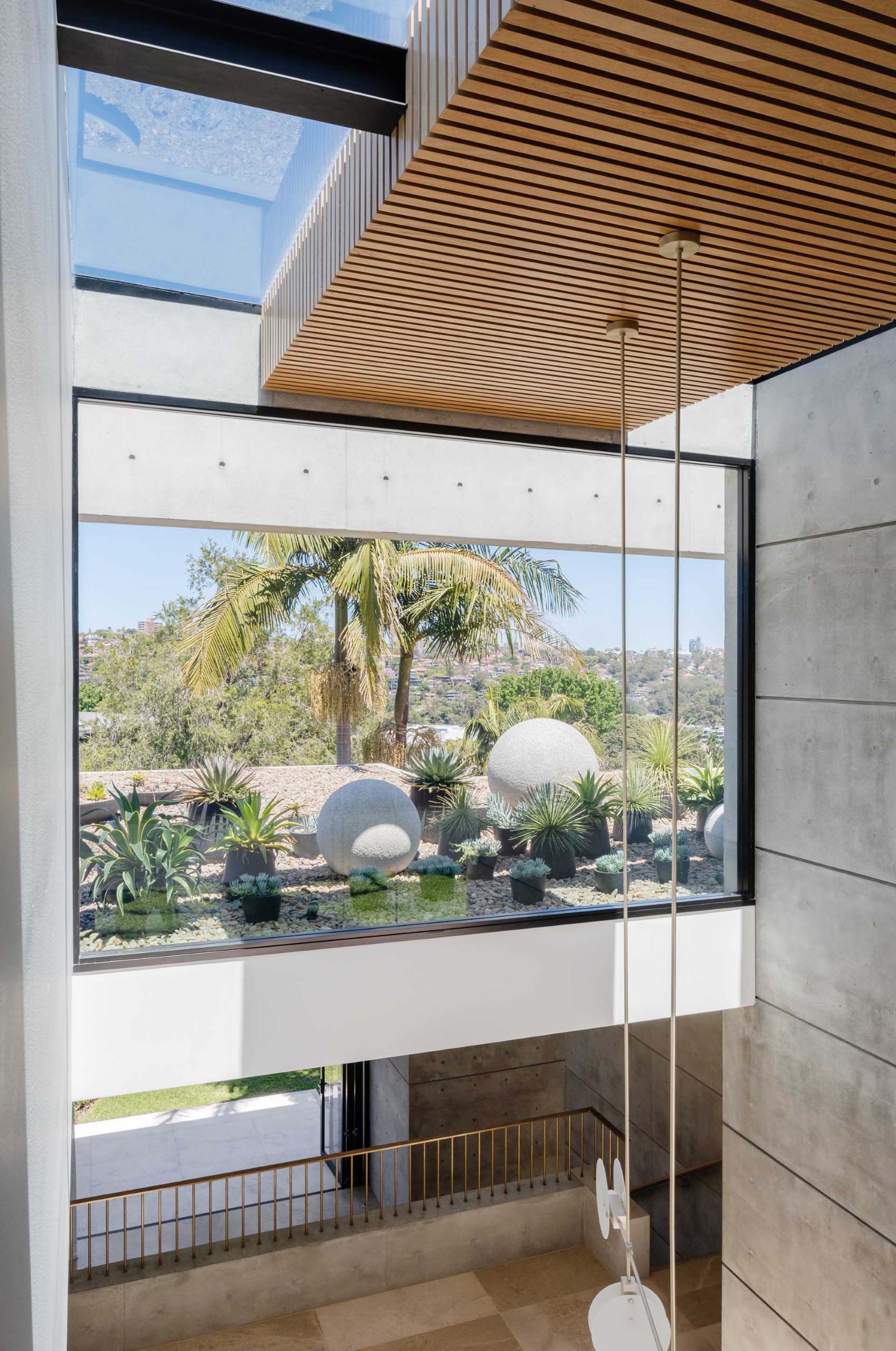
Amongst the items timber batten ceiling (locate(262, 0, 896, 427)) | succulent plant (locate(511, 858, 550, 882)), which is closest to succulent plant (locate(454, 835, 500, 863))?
succulent plant (locate(511, 858, 550, 882))

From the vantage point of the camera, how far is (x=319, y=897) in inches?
198

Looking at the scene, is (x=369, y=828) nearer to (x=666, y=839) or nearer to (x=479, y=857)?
(x=479, y=857)

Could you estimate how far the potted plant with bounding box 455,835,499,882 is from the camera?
532cm

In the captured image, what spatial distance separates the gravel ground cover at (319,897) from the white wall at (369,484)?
4.52 ft

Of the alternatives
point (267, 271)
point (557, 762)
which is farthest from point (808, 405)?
point (267, 271)

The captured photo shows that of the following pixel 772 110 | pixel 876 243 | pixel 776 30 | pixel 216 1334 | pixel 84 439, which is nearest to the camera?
pixel 776 30

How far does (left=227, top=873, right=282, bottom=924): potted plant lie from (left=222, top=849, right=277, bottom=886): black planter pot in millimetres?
17

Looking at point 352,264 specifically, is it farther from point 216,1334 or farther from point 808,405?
point 216,1334

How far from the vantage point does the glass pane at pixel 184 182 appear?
3107 millimetres

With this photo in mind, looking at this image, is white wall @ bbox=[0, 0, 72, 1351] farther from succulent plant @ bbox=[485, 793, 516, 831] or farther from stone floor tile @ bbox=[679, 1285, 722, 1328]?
stone floor tile @ bbox=[679, 1285, 722, 1328]

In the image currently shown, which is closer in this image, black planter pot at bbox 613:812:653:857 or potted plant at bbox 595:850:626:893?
potted plant at bbox 595:850:626:893

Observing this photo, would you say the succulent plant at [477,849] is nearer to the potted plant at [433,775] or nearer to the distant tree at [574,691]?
the potted plant at [433,775]

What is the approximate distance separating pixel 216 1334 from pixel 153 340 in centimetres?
672

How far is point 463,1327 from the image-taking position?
6.68 m
